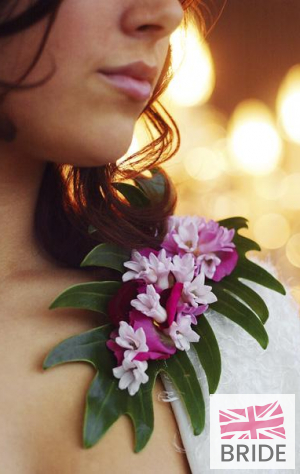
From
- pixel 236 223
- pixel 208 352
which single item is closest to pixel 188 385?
pixel 208 352

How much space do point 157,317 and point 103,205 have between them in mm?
235

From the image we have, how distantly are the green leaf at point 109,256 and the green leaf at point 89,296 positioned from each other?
0.03 meters

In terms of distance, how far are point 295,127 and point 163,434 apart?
2365mm

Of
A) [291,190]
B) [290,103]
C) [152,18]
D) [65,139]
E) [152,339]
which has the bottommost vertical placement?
[152,339]

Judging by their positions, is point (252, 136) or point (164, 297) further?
point (252, 136)

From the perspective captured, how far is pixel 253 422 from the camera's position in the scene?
2.81 ft

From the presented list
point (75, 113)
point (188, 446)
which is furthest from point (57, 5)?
point (188, 446)

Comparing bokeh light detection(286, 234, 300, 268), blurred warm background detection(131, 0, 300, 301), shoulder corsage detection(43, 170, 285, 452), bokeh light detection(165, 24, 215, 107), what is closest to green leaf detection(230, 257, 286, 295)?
shoulder corsage detection(43, 170, 285, 452)

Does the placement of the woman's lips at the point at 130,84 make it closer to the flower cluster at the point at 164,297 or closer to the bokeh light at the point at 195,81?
the flower cluster at the point at 164,297

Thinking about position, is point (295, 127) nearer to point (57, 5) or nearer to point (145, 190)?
point (145, 190)

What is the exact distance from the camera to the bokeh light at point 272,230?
3.17 m

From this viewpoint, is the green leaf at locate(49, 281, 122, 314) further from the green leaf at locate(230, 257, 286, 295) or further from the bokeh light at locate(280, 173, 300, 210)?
the bokeh light at locate(280, 173, 300, 210)

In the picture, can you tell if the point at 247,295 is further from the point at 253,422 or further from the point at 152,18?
the point at 152,18

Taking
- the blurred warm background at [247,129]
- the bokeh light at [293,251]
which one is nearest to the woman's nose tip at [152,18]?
the blurred warm background at [247,129]
